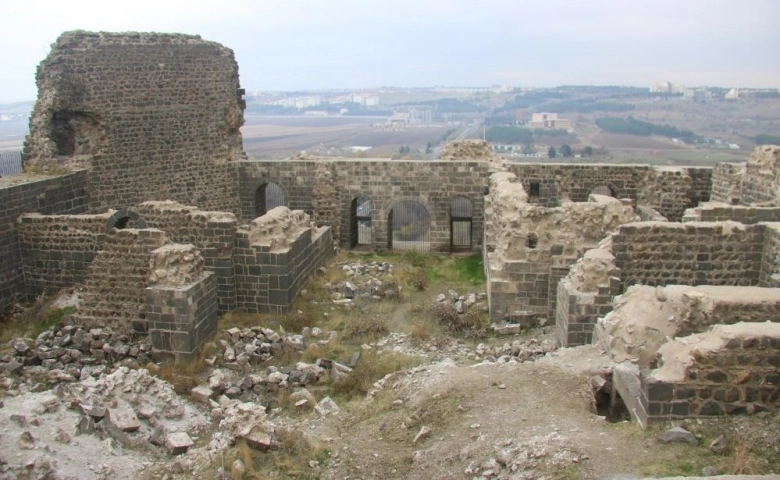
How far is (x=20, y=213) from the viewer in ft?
45.5

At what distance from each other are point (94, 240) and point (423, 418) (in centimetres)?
835

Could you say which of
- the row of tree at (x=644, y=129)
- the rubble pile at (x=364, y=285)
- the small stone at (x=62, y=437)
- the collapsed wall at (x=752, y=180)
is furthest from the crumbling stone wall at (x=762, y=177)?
the row of tree at (x=644, y=129)

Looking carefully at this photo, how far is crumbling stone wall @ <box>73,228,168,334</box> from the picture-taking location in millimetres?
11773

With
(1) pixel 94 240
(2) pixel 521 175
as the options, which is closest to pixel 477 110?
(2) pixel 521 175

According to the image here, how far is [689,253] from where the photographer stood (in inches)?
396

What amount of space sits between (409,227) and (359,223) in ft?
4.95

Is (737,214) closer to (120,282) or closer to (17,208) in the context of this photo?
(120,282)

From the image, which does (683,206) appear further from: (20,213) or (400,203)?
(20,213)

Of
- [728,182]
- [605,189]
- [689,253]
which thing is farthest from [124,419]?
[605,189]

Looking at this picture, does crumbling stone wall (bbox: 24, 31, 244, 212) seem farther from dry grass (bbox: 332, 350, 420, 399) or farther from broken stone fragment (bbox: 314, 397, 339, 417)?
broken stone fragment (bbox: 314, 397, 339, 417)

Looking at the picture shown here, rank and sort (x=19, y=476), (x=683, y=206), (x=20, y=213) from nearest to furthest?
1. (x=19, y=476)
2. (x=20, y=213)
3. (x=683, y=206)

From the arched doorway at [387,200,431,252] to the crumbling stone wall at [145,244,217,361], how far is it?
25.8ft

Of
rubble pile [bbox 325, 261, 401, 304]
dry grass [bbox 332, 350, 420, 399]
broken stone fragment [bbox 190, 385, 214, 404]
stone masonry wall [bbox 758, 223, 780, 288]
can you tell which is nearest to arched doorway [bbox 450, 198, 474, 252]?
rubble pile [bbox 325, 261, 401, 304]

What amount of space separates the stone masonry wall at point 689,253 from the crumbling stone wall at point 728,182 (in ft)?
21.1
